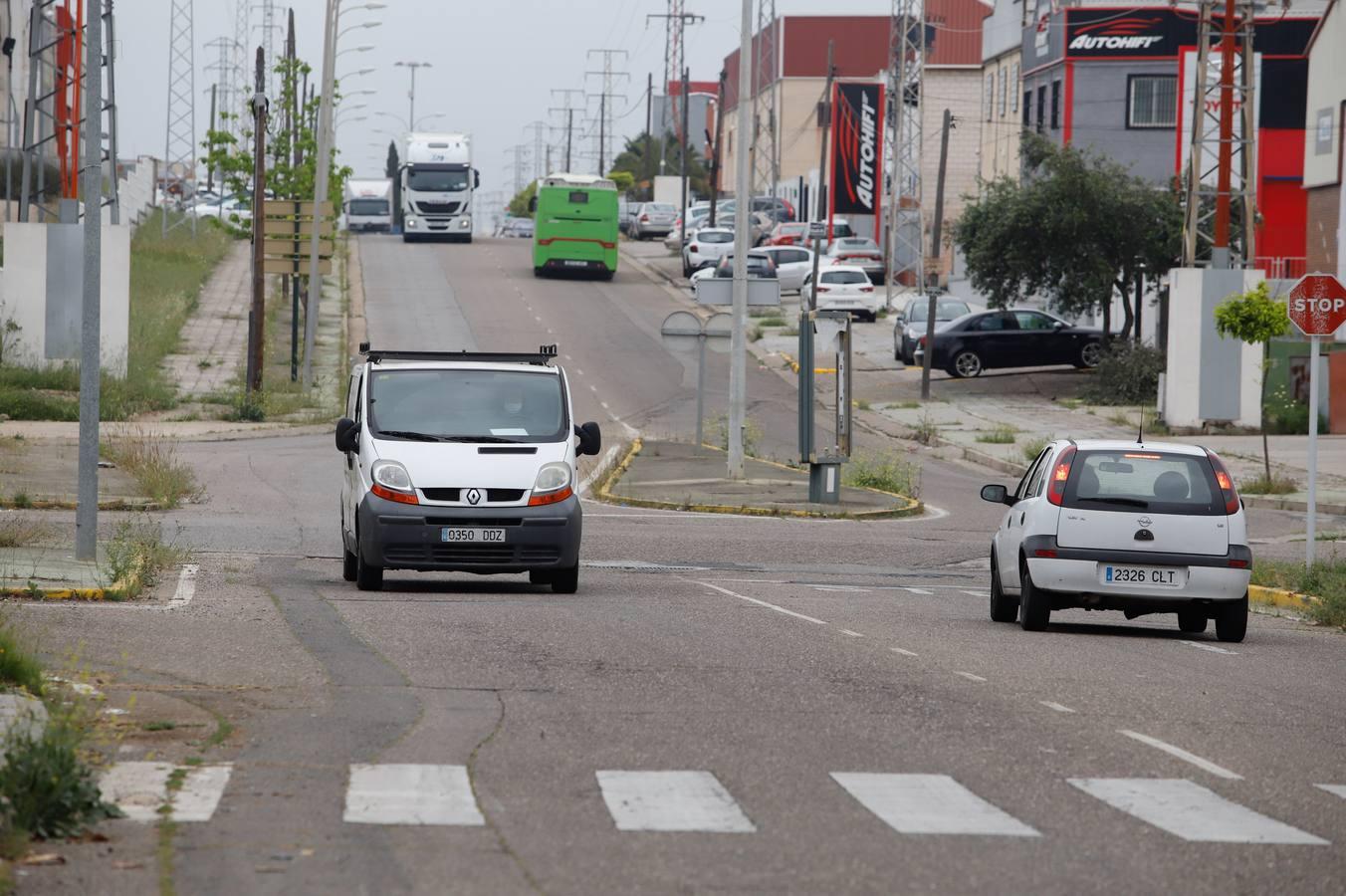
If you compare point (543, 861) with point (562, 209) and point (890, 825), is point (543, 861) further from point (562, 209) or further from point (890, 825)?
point (562, 209)

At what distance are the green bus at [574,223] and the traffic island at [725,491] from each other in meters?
31.6

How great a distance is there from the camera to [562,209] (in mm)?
65500

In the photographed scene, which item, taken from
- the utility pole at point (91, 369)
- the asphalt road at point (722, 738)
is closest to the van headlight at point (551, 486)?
the asphalt road at point (722, 738)

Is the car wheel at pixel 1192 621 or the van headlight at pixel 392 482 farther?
the van headlight at pixel 392 482

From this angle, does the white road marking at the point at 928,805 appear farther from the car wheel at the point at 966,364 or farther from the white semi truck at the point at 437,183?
the white semi truck at the point at 437,183

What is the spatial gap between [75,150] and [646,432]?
1475cm

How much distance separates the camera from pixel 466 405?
642 inches

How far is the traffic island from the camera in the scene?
89.9 feet

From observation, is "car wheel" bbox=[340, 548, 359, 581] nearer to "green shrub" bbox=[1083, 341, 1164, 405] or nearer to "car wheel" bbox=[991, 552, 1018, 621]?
"car wheel" bbox=[991, 552, 1018, 621]

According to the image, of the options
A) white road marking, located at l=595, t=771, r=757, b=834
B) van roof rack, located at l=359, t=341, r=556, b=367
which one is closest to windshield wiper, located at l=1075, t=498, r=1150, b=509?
van roof rack, located at l=359, t=341, r=556, b=367

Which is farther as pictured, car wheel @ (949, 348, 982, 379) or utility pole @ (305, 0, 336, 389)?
car wheel @ (949, 348, 982, 379)

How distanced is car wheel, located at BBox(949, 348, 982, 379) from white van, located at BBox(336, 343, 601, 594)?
33.9 metres

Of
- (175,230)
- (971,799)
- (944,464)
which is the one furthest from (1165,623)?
(175,230)

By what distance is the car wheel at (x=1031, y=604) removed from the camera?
46.5 feet
